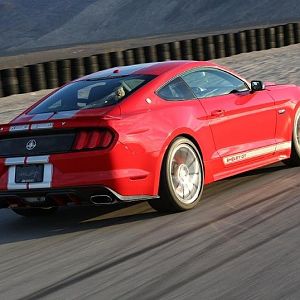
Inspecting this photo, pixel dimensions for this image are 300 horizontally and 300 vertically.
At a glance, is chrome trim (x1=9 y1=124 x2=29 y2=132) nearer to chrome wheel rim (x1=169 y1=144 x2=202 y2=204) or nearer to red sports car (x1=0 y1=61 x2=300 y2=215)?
red sports car (x1=0 y1=61 x2=300 y2=215)

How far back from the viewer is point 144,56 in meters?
20.8

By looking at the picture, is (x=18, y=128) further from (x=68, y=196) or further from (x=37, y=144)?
(x=68, y=196)

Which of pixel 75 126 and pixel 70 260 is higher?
pixel 75 126

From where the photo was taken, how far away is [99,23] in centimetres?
7850

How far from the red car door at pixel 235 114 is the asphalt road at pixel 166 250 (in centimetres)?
39

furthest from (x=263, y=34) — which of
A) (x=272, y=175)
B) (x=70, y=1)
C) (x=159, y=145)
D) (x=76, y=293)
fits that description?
(x=70, y=1)

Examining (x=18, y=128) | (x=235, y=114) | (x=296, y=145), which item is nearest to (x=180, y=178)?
(x=235, y=114)

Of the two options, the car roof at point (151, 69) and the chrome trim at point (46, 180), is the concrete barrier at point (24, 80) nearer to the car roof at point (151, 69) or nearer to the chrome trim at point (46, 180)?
the car roof at point (151, 69)

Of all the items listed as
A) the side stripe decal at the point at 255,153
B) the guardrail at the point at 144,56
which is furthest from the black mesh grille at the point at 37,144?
the guardrail at the point at 144,56

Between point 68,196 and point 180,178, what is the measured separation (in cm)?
103

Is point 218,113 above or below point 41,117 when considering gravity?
below

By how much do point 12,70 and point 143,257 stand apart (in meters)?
11.9

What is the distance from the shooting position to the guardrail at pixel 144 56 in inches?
668

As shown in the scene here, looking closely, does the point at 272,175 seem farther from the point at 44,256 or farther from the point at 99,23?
the point at 99,23
